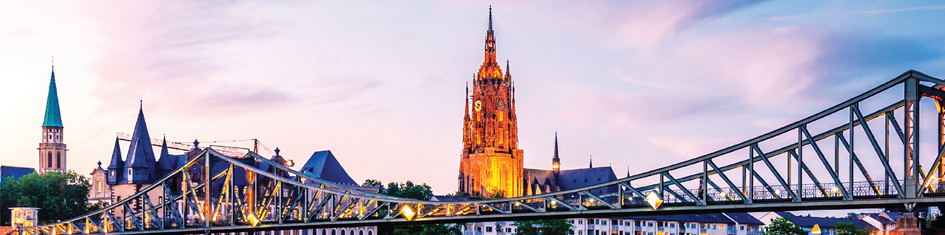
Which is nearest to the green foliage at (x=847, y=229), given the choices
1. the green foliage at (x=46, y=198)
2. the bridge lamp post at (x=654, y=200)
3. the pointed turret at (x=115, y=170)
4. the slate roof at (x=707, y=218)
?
the slate roof at (x=707, y=218)

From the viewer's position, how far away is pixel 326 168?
152m

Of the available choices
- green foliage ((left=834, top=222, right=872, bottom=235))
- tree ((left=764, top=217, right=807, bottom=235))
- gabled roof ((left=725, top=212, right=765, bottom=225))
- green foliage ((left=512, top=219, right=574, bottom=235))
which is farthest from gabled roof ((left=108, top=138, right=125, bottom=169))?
green foliage ((left=834, top=222, right=872, bottom=235))

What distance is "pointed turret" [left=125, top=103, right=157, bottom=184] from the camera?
456ft

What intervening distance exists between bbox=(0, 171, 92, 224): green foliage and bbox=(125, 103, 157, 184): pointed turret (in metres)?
10.5

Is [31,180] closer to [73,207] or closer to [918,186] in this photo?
[73,207]

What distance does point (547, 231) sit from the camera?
16700cm

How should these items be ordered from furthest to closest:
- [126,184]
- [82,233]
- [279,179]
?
[126,184], [82,233], [279,179]

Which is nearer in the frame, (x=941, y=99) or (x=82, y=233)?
(x=941, y=99)

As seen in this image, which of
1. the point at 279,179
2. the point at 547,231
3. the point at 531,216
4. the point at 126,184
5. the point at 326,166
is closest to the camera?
the point at 531,216

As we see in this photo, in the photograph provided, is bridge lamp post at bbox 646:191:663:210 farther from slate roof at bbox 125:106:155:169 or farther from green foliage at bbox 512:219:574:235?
green foliage at bbox 512:219:574:235

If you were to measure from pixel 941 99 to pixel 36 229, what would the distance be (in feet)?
289

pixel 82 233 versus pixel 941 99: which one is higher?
pixel 941 99

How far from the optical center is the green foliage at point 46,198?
140 meters

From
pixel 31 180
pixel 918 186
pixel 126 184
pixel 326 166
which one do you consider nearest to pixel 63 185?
pixel 31 180
